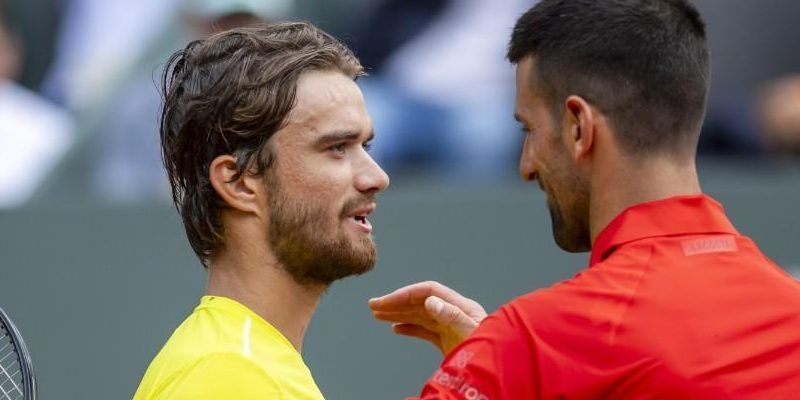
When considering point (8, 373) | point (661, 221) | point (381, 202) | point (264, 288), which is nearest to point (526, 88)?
point (661, 221)

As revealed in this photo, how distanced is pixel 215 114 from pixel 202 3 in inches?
108

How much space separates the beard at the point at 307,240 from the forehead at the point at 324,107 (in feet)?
0.44

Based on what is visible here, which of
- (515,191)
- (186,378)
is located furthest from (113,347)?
(186,378)

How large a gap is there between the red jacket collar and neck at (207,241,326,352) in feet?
2.35

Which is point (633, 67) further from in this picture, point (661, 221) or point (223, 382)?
point (223, 382)

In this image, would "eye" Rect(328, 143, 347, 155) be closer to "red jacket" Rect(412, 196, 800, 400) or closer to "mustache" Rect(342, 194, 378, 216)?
"mustache" Rect(342, 194, 378, 216)

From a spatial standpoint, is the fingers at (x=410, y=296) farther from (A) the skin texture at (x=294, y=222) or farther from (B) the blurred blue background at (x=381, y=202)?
(B) the blurred blue background at (x=381, y=202)

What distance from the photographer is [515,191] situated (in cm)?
611

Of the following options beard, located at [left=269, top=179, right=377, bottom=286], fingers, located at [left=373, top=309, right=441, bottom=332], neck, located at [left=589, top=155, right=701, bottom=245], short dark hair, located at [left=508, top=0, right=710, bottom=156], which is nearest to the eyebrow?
beard, located at [left=269, top=179, right=377, bottom=286]

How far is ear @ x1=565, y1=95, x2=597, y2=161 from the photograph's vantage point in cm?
290

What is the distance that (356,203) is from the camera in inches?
132

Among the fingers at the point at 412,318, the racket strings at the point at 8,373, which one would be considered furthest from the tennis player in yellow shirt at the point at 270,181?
the racket strings at the point at 8,373

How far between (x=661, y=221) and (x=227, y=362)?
33.2 inches

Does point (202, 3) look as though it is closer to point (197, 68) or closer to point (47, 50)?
point (47, 50)
